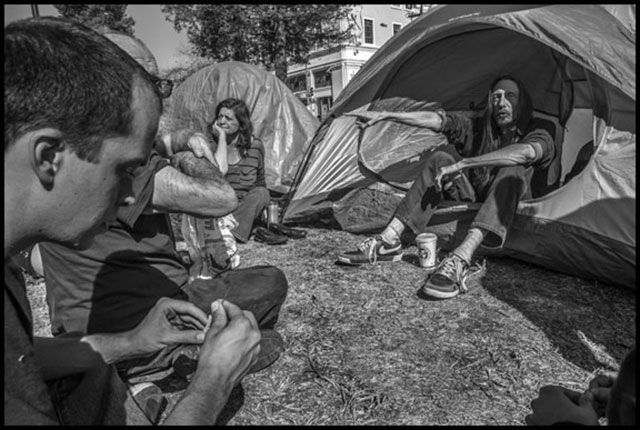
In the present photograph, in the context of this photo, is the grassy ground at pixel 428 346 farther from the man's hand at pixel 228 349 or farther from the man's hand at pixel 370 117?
the man's hand at pixel 370 117

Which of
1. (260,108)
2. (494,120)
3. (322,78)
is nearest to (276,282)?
(494,120)

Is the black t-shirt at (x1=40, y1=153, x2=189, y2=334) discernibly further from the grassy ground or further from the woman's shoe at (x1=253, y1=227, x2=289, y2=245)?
the woman's shoe at (x1=253, y1=227, x2=289, y2=245)

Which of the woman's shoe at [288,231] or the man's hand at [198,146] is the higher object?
the man's hand at [198,146]

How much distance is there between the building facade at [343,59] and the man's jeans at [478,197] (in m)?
23.7

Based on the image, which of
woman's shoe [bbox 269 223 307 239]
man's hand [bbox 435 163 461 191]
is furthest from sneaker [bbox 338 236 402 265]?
woman's shoe [bbox 269 223 307 239]

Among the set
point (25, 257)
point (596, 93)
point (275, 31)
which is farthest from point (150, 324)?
point (275, 31)

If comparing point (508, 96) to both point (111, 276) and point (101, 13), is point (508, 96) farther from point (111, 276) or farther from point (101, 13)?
point (101, 13)

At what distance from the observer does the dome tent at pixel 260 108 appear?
22.5ft

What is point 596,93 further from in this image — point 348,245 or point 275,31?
point 275,31

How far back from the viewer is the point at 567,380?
7.11 feet

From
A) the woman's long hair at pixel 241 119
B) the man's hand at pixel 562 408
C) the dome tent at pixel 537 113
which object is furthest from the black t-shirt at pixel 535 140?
the man's hand at pixel 562 408

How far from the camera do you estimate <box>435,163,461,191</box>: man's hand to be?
3443 mm

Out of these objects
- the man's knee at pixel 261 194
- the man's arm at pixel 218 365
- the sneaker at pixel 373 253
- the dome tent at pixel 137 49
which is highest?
the dome tent at pixel 137 49

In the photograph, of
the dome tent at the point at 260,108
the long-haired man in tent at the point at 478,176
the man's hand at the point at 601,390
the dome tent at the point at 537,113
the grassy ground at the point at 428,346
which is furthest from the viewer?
the dome tent at the point at 260,108
